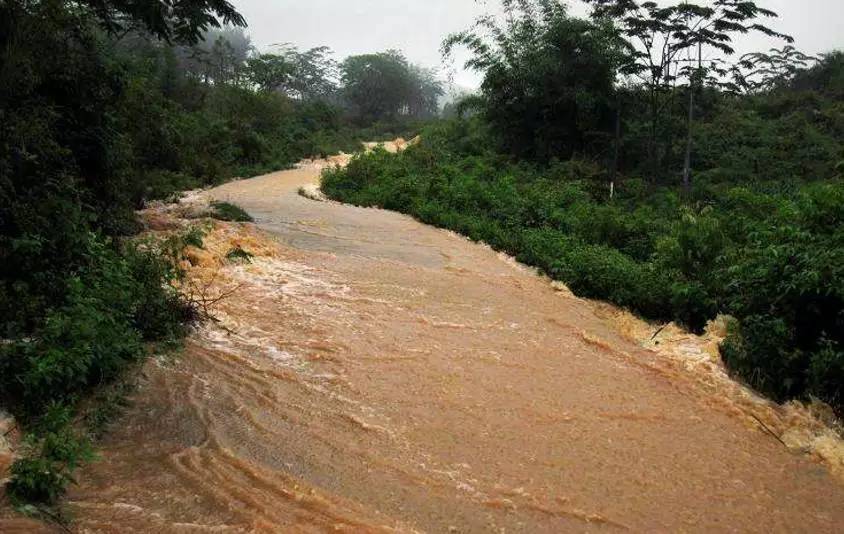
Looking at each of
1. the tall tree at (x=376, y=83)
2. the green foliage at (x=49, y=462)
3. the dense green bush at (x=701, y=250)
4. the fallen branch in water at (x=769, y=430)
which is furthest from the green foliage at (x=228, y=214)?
the tall tree at (x=376, y=83)

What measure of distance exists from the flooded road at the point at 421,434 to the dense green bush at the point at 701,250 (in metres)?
0.83

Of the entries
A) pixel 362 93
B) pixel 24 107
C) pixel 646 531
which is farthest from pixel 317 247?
pixel 362 93

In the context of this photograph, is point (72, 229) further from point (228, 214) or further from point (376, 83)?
point (376, 83)

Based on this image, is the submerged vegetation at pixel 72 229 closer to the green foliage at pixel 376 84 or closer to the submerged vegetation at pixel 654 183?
the submerged vegetation at pixel 654 183

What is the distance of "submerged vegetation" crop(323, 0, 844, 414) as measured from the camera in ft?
20.4

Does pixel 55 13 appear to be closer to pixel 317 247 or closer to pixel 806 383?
pixel 317 247

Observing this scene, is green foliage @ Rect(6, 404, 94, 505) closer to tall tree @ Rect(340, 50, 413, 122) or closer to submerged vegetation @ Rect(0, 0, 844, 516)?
submerged vegetation @ Rect(0, 0, 844, 516)

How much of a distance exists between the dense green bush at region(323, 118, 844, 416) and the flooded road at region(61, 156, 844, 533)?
2.71 feet

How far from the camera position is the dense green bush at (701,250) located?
19.4 feet

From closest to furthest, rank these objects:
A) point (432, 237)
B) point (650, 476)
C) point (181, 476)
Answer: point (181, 476), point (650, 476), point (432, 237)

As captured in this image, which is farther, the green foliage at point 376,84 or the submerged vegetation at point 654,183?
the green foliage at point 376,84

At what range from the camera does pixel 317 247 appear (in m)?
10.4

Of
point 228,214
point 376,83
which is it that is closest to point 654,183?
point 228,214

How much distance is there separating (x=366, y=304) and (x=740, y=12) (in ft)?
44.1
